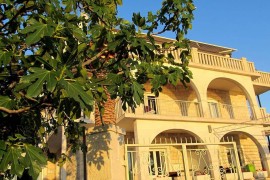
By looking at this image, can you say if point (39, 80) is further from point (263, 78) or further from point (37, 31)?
point (263, 78)

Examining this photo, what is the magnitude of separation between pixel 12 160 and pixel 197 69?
14826mm

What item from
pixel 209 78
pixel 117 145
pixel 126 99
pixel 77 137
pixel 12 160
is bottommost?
pixel 12 160

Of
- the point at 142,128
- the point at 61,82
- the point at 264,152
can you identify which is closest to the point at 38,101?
the point at 61,82

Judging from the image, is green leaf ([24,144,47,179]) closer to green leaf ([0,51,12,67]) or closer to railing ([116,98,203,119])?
green leaf ([0,51,12,67])

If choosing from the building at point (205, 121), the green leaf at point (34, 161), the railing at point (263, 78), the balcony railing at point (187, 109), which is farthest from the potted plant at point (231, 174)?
the railing at point (263, 78)

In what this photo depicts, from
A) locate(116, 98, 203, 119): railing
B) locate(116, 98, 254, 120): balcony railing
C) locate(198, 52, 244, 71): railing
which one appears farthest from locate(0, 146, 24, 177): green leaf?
locate(198, 52, 244, 71): railing

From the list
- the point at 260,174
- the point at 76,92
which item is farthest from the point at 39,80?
the point at 260,174

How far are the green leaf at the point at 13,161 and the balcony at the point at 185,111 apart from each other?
10667 millimetres

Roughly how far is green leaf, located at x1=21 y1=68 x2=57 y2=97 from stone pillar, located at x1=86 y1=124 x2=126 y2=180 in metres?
2.15

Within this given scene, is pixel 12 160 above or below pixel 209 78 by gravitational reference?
below

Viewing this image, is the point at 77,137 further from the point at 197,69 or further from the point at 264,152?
the point at 264,152

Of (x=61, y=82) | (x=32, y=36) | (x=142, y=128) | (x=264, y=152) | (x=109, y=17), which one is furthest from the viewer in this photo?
(x=264, y=152)

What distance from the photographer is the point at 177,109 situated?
17.4 metres

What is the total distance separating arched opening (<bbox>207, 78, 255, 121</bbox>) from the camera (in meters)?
17.9
